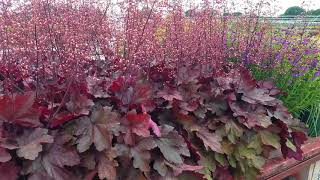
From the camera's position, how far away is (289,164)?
8.69 ft

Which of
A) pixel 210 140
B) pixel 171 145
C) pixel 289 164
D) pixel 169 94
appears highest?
pixel 169 94

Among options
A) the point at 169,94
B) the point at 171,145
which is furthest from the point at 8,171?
the point at 169,94

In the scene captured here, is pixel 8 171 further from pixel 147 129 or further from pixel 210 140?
pixel 210 140

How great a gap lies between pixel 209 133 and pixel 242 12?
1193 mm

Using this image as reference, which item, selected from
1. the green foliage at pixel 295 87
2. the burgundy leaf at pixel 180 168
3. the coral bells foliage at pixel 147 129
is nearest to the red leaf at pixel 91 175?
the coral bells foliage at pixel 147 129

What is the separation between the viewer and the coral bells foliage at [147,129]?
4.88ft

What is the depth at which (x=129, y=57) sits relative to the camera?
1.99 meters

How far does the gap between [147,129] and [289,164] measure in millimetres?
1390

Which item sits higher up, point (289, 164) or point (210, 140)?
point (210, 140)

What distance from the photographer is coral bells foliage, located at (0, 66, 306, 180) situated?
1.49 metres

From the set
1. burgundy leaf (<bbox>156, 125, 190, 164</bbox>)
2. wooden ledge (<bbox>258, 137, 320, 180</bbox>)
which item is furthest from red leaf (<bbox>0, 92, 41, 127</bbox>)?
wooden ledge (<bbox>258, 137, 320, 180</bbox>)

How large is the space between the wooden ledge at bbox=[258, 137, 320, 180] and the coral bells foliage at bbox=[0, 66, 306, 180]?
0.12 meters

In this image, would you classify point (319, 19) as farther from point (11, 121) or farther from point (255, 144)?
point (11, 121)

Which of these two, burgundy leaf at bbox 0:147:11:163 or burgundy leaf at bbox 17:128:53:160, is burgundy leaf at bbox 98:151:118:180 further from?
burgundy leaf at bbox 0:147:11:163
